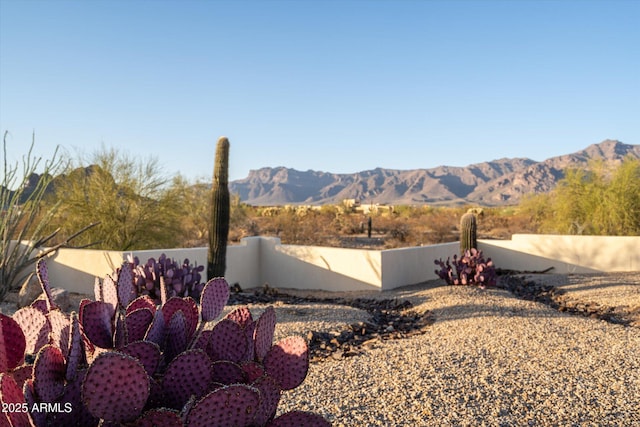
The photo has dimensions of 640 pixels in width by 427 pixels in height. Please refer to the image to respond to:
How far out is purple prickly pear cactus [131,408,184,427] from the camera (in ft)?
5.24

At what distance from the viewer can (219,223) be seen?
11.1 meters

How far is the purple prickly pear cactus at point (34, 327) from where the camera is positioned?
2.00m

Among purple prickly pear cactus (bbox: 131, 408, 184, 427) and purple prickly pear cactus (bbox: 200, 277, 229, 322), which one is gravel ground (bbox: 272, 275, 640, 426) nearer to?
purple prickly pear cactus (bbox: 200, 277, 229, 322)

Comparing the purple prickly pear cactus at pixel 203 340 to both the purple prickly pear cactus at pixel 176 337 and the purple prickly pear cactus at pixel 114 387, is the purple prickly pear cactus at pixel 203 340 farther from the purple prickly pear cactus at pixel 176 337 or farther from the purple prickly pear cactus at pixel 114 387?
the purple prickly pear cactus at pixel 114 387

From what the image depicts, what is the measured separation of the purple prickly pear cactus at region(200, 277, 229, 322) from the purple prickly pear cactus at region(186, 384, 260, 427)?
0.58m

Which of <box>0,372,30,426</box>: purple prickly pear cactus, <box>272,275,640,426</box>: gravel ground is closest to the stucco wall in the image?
<box>272,275,640,426</box>: gravel ground

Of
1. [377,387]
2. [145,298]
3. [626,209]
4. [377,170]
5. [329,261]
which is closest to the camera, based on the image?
[145,298]

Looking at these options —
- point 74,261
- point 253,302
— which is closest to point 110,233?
point 74,261

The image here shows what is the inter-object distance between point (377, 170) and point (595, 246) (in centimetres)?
15709

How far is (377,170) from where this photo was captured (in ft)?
560

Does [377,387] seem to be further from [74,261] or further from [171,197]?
[171,197]

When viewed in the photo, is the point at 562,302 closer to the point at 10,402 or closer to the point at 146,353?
the point at 146,353

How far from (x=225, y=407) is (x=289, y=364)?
1.65ft

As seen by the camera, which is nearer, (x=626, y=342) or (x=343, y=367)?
(x=343, y=367)
